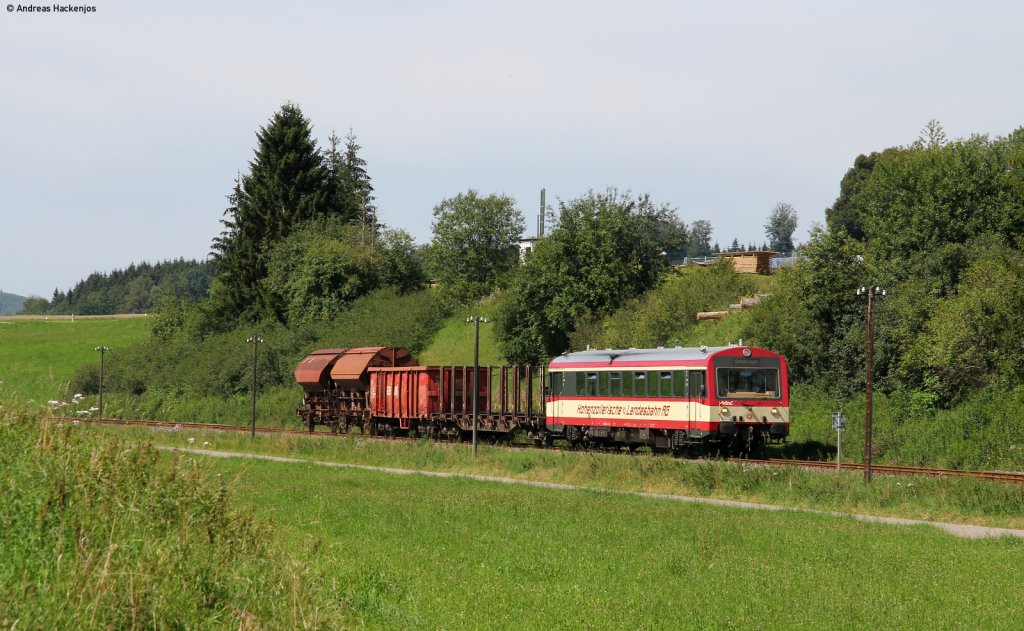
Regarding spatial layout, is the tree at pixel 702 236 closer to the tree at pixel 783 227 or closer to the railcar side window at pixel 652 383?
the tree at pixel 783 227

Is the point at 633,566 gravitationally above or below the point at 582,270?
below

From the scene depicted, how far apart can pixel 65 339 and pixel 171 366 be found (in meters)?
30.8

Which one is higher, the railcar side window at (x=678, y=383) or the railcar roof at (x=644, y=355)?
the railcar roof at (x=644, y=355)

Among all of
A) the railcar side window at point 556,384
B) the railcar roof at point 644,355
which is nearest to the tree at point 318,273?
the railcar side window at point 556,384

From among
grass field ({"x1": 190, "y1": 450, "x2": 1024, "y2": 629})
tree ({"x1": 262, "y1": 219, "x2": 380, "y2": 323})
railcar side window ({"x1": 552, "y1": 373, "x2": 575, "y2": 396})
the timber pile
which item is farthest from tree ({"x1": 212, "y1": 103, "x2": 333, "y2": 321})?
grass field ({"x1": 190, "y1": 450, "x2": 1024, "y2": 629})

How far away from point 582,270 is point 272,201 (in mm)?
35727

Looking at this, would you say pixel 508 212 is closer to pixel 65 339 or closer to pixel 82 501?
pixel 65 339

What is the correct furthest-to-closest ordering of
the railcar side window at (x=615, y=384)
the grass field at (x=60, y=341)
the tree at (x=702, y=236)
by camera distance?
the tree at (x=702, y=236) → the grass field at (x=60, y=341) → the railcar side window at (x=615, y=384)

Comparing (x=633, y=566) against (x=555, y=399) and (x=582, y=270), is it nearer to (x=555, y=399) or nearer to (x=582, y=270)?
(x=555, y=399)

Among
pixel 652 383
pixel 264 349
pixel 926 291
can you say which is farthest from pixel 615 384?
pixel 264 349

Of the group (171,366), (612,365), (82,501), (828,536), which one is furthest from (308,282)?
(82,501)

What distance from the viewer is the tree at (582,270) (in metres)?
60.2

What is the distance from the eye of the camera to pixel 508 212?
8275 cm

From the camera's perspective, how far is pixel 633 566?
52.4ft
